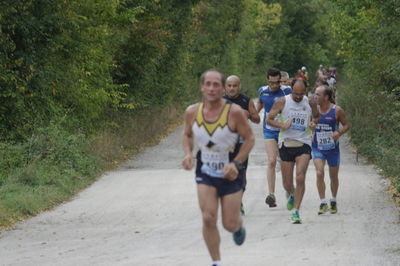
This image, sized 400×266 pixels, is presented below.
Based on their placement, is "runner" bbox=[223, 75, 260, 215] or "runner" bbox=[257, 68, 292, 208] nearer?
"runner" bbox=[223, 75, 260, 215]

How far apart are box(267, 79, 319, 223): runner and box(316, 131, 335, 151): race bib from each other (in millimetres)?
715

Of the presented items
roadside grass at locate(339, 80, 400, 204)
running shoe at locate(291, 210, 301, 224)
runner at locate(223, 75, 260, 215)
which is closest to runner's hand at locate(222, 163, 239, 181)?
runner at locate(223, 75, 260, 215)

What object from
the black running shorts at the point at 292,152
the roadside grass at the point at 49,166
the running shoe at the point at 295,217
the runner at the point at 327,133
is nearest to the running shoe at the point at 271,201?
the runner at the point at 327,133

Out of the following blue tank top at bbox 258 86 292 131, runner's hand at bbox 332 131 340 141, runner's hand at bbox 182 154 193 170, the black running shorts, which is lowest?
the black running shorts

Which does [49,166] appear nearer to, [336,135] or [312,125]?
[336,135]

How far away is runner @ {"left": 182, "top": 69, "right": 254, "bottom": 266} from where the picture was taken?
8453mm

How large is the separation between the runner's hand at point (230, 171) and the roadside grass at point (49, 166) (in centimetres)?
583

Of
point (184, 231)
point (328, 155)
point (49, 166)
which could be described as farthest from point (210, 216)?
point (49, 166)

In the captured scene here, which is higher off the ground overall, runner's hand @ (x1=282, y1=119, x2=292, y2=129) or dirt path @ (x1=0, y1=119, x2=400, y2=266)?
runner's hand @ (x1=282, y1=119, x2=292, y2=129)

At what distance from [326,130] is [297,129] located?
3.03 feet

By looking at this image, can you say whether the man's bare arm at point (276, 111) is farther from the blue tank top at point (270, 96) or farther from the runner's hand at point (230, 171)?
the runner's hand at point (230, 171)

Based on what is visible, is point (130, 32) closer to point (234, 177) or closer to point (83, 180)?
point (83, 180)

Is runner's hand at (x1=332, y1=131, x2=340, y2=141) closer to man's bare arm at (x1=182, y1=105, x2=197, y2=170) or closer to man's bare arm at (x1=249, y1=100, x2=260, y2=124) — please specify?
man's bare arm at (x1=249, y1=100, x2=260, y2=124)

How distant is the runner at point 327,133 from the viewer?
13406 mm
